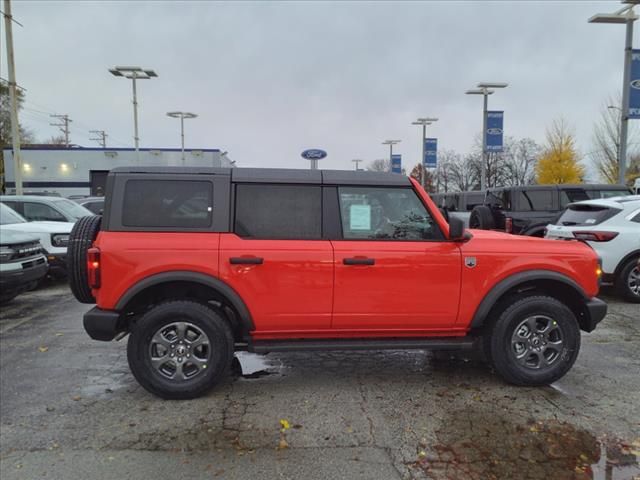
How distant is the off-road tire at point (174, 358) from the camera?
4004mm

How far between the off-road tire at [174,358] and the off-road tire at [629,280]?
663 centimetres

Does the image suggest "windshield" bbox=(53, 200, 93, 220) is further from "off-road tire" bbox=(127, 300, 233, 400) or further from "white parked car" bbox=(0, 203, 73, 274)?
"off-road tire" bbox=(127, 300, 233, 400)

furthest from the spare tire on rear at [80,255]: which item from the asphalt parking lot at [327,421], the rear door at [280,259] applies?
the rear door at [280,259]

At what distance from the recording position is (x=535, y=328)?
4301 millimetres

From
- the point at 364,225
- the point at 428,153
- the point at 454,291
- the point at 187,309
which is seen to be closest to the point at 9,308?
the point at 187,309

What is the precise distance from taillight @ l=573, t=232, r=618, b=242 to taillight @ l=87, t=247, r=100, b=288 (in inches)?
281

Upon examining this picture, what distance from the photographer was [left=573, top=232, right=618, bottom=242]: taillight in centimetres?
770

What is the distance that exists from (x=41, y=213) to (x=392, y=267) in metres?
9.94

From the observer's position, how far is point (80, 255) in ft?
13.6

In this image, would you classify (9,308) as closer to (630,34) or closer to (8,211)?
(8,211)

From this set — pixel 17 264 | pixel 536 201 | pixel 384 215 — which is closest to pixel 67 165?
pixel 17 264

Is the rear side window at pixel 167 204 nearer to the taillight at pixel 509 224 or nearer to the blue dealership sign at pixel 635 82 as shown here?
the taillight at pixel 509 224

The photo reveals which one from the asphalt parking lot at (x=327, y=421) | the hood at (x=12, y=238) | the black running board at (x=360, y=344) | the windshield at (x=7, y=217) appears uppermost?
the windshield at (x=7, y=217)

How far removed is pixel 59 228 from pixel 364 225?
7.99m
